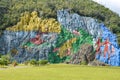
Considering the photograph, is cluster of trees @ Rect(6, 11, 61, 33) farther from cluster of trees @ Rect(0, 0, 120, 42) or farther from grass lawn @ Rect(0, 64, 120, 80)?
grass lawn @ Rect(0, 64, 120, 80)

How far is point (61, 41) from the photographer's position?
70.7 metres

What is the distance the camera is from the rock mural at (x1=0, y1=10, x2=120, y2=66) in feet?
225

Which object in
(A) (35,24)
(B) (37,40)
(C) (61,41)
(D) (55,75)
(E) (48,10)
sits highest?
(E) (48,10)

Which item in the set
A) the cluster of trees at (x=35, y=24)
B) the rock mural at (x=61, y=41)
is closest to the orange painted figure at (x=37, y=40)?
the rock mural at (x=61, y=41)

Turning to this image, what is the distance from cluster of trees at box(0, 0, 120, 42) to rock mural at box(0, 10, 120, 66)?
221 centimetres

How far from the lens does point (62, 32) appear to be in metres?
72.0

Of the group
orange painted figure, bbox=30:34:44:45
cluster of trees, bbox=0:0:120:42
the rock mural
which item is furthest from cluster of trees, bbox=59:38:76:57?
cluster of trees, bbox=0:0:120:42

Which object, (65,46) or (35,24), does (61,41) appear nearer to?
(65,46)

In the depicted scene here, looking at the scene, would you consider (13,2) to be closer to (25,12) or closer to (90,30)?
(25,12)

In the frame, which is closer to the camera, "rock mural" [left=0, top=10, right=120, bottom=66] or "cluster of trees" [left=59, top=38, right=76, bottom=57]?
"rock mural" [left=0, top=10, right=120, bottom=66]

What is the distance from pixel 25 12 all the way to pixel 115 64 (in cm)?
2180

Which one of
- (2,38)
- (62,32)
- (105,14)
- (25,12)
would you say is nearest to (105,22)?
(105,14)

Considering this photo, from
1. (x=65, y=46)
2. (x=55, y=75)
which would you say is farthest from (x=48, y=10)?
(x=55, y=75)

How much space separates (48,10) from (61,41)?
9.05 meters
